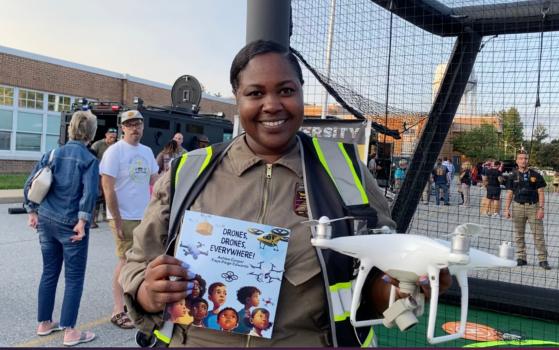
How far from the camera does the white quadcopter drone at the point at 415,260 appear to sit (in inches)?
42.4

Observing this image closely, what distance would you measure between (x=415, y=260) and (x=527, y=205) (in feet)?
24.8

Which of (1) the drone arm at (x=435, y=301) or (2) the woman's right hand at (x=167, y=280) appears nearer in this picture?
(1) the drone arm at (x=435, y=301)

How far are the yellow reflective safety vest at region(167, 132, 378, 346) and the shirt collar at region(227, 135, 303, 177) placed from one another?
0.10 ft

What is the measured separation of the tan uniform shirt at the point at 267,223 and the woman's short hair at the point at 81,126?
301 centimetres

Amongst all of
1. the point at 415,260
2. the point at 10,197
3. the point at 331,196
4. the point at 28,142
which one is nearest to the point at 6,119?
the point at 28,142

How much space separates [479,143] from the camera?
214 inches

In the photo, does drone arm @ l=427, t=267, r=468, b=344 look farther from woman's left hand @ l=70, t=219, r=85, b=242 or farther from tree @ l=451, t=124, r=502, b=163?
tree @ l=451, t=124, r=502, b=163

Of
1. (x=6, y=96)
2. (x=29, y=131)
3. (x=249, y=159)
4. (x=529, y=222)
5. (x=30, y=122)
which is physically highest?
(x=6, y=96)

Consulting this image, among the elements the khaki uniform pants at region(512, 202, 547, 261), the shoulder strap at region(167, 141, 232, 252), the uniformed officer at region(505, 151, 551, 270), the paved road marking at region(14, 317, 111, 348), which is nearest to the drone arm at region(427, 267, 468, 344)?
the shoulder strap at region(167, 141, 232, 252)

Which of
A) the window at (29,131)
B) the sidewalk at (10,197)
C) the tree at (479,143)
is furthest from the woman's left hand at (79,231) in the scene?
the window at (29,131)

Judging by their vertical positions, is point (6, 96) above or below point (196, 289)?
above

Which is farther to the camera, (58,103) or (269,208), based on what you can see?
(58,103)

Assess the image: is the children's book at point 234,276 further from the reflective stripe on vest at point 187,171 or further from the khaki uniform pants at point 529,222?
the khaki uniform pants at point 529,222

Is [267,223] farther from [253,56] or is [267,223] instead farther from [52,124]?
[52,124]
